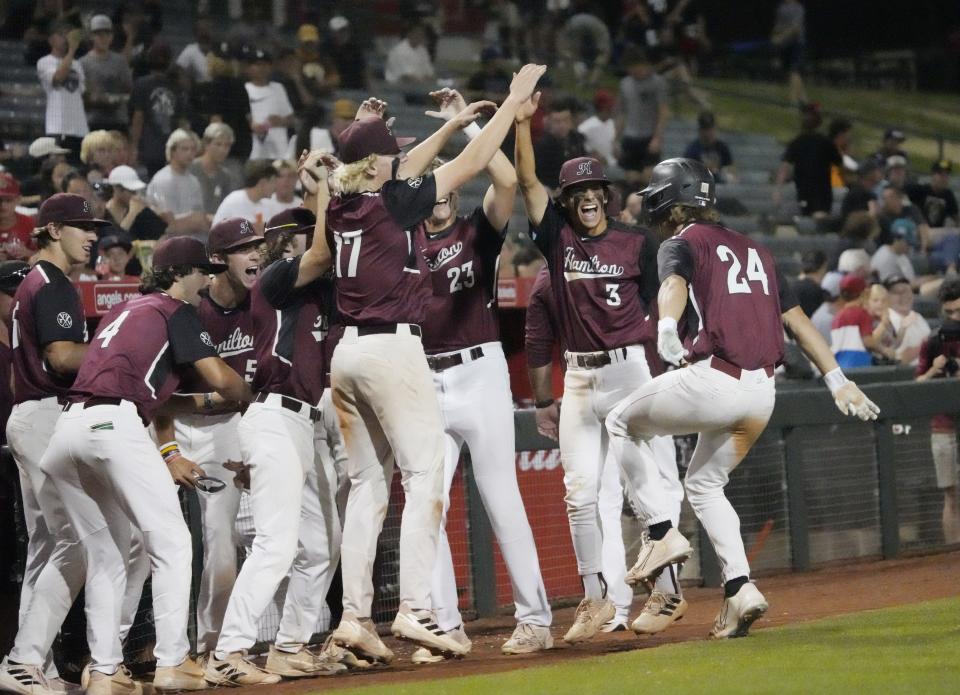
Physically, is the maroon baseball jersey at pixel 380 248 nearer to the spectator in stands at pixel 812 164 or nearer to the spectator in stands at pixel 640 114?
the spectator in stands at pixel 640 114

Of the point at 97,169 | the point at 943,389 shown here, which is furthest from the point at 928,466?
the point at 97,169

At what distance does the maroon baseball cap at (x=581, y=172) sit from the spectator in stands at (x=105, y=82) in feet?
20.5

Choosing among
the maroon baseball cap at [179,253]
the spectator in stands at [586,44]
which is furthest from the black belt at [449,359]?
the spectator in stands at [586,44]

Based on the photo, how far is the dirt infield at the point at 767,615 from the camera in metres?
6.27

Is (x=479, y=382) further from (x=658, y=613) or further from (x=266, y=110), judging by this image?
(x=266, y=110)

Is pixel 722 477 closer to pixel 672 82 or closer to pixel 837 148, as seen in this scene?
pixel 837 148

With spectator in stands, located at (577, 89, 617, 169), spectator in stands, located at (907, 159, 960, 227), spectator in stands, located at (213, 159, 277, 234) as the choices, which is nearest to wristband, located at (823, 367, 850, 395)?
spectator in stands, located at (213, 159, 277, 234)

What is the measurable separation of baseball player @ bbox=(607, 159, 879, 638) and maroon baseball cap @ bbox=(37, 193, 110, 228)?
253cm

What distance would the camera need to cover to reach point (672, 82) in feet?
63.5

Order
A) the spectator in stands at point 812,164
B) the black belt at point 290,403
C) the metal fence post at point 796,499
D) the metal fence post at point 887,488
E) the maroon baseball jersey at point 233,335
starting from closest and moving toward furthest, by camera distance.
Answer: the black belt at point 290,403
the maroon baseball jersey at point 233,335
the metal fence post at point 796,499
the metal fence post at point 887,488
the spectator in stands at point 812,164

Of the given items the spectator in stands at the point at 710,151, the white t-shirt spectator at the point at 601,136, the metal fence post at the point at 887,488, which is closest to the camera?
the metal fence post at the point at 887,488

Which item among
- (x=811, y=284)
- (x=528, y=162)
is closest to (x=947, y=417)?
(x=811, y=284)

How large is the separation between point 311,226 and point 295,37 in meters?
8.85

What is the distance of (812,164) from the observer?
1727cm
